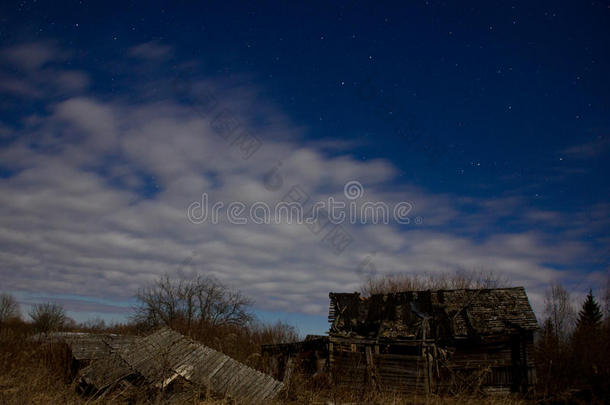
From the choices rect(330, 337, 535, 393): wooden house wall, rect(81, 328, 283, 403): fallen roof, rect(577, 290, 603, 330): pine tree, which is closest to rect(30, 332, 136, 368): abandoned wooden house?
rect(81, 328, 283, 403): fallen roof

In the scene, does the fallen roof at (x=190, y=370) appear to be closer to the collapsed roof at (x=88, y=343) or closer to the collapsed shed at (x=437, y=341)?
the collapsed roof at (x=88, y=343)

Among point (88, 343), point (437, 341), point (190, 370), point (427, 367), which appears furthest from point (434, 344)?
point (88, 343)

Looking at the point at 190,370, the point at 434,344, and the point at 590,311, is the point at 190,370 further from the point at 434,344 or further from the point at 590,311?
the point at 590,311

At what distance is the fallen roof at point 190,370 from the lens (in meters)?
11.8

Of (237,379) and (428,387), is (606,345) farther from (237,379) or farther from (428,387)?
(237,379)

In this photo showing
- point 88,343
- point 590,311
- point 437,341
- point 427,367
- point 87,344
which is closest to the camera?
point 87,344

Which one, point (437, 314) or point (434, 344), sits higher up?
point (437, 314)

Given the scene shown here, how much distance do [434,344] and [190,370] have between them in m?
13.4

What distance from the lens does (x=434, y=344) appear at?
21.4 meters

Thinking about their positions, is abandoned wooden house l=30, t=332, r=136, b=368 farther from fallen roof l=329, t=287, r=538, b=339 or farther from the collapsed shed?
fallen roof l=329, t=287, r=538, b=339

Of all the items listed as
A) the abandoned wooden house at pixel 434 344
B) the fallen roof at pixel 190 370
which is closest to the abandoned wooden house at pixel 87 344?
the fallen roof at pixel 190 370

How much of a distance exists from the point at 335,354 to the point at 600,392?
11005mm

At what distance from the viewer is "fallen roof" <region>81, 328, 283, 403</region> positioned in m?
11.8

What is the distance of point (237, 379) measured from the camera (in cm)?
1262
